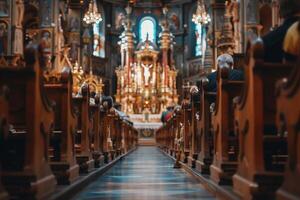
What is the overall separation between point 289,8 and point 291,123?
1.35 m

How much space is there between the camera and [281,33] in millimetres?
4121

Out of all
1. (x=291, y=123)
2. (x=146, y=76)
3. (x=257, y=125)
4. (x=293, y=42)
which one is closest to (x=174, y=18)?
(x=146, y=76)

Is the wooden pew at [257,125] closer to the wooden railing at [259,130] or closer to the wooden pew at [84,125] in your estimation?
the wooden railing at [259,130]

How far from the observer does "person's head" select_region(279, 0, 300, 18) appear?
3.95m

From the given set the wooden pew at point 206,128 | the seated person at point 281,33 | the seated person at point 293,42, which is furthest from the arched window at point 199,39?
the seated person at point 293,42

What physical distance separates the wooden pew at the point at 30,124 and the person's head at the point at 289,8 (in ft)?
6.13

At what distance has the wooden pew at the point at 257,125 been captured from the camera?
11.6ft

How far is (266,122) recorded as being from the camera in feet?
13.0

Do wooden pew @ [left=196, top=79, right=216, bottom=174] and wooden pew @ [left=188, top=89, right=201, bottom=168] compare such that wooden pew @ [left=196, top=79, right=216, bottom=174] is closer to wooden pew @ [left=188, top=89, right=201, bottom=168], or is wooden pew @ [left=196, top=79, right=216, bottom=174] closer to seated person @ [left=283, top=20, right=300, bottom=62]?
wooden pew @ [left=188, top=89, right=201, bottom=168]

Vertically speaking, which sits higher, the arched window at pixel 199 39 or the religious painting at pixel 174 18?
the religious painting at pixel 174 18

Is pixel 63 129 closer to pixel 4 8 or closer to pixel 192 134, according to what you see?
pixel 192 134

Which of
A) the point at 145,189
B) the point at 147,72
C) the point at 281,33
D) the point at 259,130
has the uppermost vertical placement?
the point at 147,72

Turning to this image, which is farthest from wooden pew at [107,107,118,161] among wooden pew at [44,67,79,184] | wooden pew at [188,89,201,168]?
wooden pew at [44,67,79,184]

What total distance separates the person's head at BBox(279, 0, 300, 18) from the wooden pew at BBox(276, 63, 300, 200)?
1089mm
